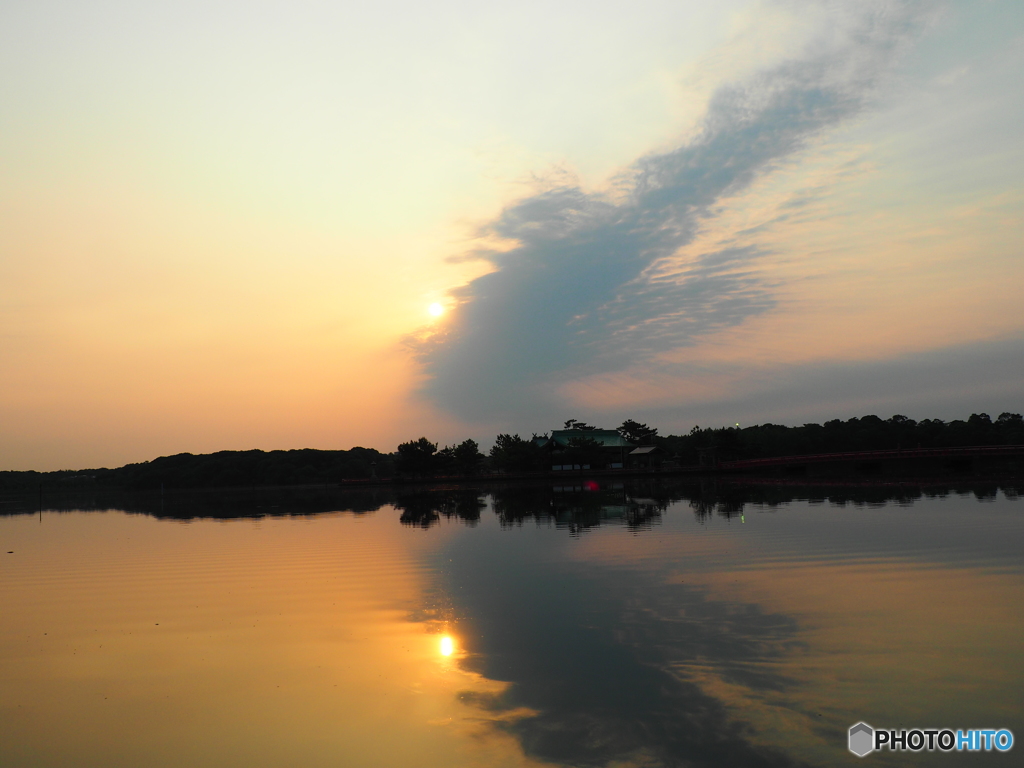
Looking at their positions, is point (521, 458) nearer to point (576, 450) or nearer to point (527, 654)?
point (576, 450)

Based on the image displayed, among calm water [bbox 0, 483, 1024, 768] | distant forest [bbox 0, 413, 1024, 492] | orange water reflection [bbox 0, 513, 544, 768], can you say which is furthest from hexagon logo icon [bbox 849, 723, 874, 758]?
distant forest [bbox 0, 413, 1024, 492]

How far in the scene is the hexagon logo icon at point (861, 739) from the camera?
7668 millimetres

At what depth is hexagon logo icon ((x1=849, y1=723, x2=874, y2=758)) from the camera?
7.67m

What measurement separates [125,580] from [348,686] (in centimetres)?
1583

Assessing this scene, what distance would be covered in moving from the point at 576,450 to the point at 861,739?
102m

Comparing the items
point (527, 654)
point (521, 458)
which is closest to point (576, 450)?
point (521, 458)

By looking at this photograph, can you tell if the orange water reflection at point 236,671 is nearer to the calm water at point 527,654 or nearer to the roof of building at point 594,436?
the calm water at point 527,654

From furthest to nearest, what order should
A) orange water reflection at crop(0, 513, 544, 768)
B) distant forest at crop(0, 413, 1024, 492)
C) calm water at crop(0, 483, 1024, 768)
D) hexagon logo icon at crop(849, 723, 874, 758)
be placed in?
distant forest at crop(0, 413, 1024, 492), orange water reflection at crop(0, 513, 544, 768), calm water at crop(0, 483, 1024, 768), hexagon logo icon at crop(849, 723, 874, 758)

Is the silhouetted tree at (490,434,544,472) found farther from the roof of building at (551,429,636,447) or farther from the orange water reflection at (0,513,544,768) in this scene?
the orange water reflection at (0,513,544,768)

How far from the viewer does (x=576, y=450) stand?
110 m

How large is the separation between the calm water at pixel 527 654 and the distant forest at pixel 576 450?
82.5 m

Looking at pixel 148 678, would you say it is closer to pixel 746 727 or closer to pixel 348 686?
pixel 348 686

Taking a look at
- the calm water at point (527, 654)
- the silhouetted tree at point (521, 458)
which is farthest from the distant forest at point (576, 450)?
the calm water at point (527, 654)

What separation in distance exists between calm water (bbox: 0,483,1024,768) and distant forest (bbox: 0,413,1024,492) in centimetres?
8249
